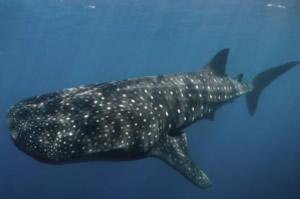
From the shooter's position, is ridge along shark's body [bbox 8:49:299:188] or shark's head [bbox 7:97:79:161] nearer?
shark's head [bbox 7:97:79:161]

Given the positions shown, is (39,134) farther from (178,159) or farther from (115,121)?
(178,159)

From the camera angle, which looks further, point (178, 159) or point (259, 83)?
point (259, 83)

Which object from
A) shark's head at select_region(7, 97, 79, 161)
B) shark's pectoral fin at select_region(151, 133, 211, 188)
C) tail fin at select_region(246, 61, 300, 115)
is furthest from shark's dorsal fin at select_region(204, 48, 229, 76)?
shark's head at select_region(7, 97, 79, 161)

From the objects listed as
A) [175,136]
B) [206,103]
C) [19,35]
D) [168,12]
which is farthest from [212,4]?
[19,35]

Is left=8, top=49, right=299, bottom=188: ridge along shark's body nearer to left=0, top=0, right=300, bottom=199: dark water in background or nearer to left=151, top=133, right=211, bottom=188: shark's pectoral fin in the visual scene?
left=151, top=133, right=211, bottom=188: shark's pectoral fin

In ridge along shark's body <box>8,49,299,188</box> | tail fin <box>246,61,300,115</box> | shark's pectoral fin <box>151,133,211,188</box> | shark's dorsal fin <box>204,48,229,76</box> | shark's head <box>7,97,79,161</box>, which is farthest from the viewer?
tail fin <box>246,61,300,115</box>

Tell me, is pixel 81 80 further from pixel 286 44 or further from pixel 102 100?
pixel 102 100

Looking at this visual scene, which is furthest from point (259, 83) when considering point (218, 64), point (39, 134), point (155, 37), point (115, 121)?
point (155, 37)

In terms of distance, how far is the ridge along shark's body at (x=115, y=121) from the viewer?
455 cm

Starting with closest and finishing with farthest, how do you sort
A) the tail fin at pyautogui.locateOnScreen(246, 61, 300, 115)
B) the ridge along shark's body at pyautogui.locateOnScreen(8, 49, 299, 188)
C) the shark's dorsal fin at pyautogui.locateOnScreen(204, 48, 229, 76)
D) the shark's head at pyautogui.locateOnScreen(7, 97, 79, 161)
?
1. the shark's head at pyautogui.locateOnScreen(7, 97, 79, 161)
2. the ridge along shark's body at pyautogui.locateOnScreen(8, 49, 299, 188)
3. the shark's dorsal fin at pyautogui.locateOnScreen(204, 48, 229, 76)
4. the tail fin at pyautogui.locateOnScreen(246, 61, 300, 115)

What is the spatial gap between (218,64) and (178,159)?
14.0 feet

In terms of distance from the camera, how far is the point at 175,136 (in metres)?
6.54

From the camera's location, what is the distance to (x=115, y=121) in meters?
5.13

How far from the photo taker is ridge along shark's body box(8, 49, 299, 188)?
14.9ft
